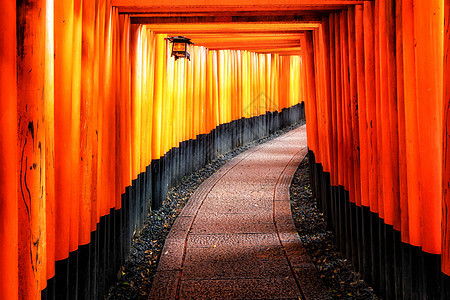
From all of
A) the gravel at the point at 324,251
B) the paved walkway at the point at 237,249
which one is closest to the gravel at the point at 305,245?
the gravel at the point at 324,251

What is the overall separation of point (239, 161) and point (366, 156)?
9385mm

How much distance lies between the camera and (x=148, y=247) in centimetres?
742

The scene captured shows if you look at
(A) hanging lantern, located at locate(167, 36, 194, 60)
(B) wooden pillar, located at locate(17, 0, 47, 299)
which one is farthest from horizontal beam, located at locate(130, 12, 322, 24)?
(B) wooden pillar, located at locate(17, 0, 47, 299)

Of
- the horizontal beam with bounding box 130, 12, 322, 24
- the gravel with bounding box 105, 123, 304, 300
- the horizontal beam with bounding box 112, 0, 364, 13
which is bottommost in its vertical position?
the gravel with bounding box 105, 123, 304, 300

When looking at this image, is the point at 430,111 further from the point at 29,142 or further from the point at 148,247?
the point at 148,247

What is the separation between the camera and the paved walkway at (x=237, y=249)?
220 inches

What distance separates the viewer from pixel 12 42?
2561 mm

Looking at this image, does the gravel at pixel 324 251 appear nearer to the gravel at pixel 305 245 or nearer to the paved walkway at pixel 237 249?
the gravel at pixel 305 245

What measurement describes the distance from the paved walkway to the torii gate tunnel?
60cm

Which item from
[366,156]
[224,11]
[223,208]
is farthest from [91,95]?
[223,208]

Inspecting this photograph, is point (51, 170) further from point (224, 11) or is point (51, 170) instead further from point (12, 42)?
point (224, 11)

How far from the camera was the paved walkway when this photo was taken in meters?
5.59

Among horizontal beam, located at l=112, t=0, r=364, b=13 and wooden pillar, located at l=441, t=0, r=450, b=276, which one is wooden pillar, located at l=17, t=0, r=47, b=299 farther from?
horizontal beam, located at l=112, t=0, r=364, b=13

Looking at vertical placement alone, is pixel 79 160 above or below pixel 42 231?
above
